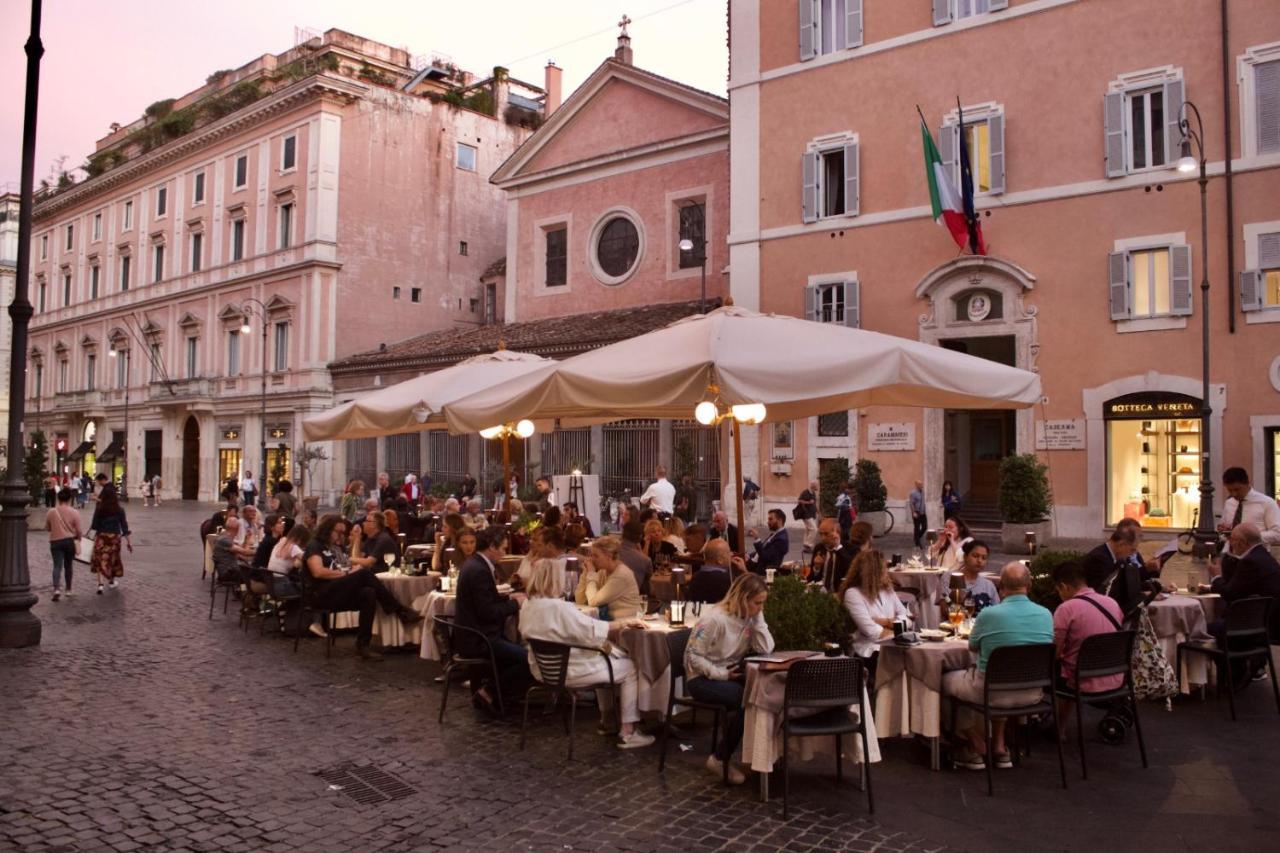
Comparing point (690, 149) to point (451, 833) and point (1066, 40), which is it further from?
point (451, 833)

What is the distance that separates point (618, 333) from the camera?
2530cm

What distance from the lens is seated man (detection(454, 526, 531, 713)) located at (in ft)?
23.5

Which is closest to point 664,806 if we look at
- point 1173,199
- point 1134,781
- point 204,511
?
point 1134,781

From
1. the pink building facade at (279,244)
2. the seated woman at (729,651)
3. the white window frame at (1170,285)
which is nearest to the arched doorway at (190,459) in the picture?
the pink building facade at (279,244)

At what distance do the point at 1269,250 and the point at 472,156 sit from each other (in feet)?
98.0

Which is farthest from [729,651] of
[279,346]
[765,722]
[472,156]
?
[472,156]

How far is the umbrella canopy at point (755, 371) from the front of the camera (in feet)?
23.5

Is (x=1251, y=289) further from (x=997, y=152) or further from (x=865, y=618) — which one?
(x=865, y=618)

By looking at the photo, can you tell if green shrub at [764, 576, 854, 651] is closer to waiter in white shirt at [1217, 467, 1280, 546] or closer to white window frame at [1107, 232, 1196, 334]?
waiter in white shirt at [1217, 467, 1280, 546]

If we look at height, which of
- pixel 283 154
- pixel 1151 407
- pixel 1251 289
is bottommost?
→ pixel 1151 407

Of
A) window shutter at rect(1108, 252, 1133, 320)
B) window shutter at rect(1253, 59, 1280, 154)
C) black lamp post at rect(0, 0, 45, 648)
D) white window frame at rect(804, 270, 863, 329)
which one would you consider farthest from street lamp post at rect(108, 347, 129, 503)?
window shutter at rect(1253, 59, 1280, 154)

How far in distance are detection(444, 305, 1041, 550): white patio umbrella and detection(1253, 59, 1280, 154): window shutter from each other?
11997 mm

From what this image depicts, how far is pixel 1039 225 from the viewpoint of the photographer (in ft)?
62.8

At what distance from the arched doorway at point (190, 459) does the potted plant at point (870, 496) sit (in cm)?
3081
